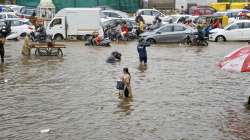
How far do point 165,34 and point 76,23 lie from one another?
5.65 m

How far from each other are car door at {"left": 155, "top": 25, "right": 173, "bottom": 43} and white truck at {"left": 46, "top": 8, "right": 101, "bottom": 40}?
3737 mm

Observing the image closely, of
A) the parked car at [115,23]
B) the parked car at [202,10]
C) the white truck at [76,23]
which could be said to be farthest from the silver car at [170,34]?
the parked car at [202,10]

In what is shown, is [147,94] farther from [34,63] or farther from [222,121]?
[34,63]

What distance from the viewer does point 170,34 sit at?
34062mm

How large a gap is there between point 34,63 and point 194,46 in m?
11.0

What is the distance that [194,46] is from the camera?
1280 inches

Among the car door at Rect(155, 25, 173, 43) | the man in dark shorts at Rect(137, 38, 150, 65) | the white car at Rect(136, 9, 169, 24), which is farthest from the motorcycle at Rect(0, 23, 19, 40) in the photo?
the man in dark shorts at Rect(137, 38, 150, 65)

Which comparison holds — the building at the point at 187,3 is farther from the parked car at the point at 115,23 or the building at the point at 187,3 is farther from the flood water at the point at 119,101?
the flood water at the point at 119,101

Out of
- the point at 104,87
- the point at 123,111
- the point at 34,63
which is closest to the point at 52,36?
the point at 34,63

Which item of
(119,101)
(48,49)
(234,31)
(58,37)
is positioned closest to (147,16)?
(58,37)

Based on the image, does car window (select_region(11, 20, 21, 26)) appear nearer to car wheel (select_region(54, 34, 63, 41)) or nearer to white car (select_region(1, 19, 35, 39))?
white car (select_region(1, 19, 35, 39))

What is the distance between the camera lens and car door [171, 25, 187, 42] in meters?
33.9

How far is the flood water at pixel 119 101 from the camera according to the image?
41.2 ft

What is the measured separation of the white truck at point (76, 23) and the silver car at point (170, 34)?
3471 mm
